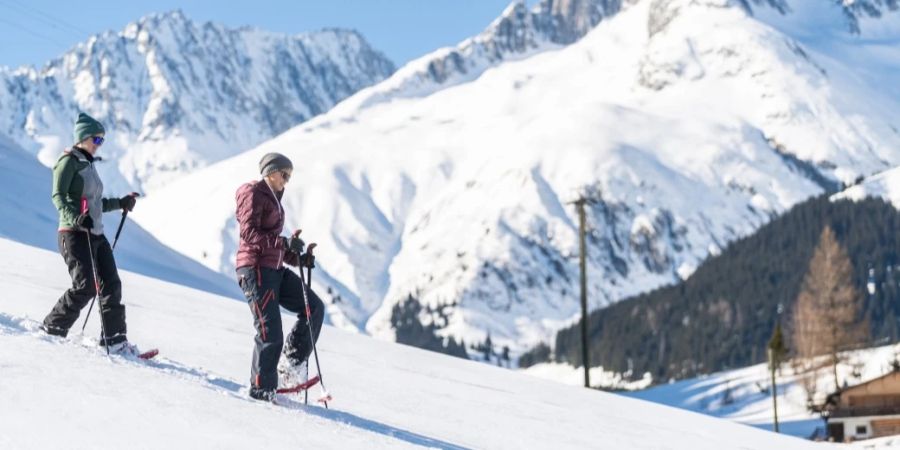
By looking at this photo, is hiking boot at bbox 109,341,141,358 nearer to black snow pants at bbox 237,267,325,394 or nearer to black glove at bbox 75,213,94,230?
black glove at bbox 75,213,94,230

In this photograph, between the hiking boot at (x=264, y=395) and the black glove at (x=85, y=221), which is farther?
the black glove at (x=85, y=221)

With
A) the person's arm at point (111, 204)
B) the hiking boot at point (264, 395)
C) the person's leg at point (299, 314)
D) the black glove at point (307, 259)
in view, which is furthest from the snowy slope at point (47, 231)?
the hiking boot at point (264, 395)

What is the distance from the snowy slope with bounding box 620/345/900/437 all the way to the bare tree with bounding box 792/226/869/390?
8.22ft

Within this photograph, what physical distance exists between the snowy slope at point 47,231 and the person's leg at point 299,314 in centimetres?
2021

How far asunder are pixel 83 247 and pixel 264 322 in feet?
5.95

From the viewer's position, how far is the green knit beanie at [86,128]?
10711 mm

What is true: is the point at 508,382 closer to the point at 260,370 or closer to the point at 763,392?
the point at 260,370

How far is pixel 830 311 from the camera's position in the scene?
89.7 m

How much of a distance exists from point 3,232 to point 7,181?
7628 millimetres

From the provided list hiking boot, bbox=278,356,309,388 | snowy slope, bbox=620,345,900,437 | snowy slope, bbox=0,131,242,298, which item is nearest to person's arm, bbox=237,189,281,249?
hiking boot, bbox=278,356,309,388

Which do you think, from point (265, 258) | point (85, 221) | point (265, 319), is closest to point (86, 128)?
point (85, 221)

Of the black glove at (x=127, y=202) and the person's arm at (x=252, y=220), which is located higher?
the black glove at (x=127, y=202)

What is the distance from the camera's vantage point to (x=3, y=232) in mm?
29734

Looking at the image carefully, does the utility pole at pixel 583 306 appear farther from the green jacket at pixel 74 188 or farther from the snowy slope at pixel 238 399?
the green jacket at pixel 74 188
